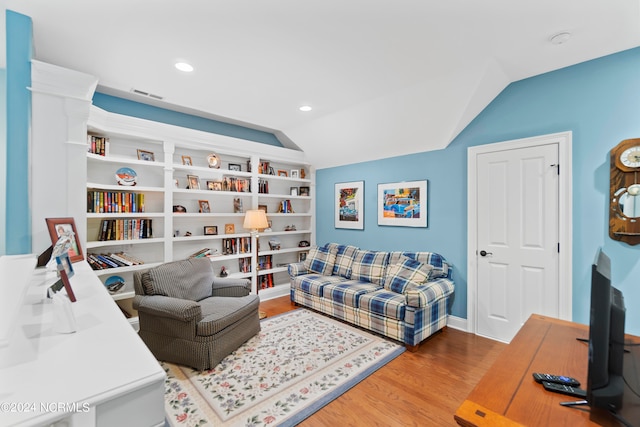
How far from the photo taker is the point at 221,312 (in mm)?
2512

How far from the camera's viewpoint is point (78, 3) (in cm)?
176

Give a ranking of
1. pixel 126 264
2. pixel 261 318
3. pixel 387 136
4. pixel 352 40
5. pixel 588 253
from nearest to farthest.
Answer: pixel 352 40
pixel 588 253
pixel 126 264
pixel 261 318
pixel 387 136

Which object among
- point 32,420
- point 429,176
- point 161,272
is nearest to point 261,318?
point 161,272

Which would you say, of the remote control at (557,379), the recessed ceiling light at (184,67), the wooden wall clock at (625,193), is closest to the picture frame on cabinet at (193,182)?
the recessed ceiling light at (184,67)

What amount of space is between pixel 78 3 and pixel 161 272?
82.1 inches

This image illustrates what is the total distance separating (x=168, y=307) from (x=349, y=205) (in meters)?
2.90

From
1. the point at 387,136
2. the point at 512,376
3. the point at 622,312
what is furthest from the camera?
the point at 387,136

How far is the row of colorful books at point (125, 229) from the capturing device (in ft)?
9.87

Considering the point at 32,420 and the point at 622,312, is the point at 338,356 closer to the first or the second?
the point at 622,312

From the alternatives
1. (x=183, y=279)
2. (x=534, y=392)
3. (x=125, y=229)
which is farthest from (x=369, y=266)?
(x=125, y=229)

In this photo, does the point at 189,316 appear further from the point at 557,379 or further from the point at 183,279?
the point at 557,379

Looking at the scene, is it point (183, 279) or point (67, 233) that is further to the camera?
point (183, 279)

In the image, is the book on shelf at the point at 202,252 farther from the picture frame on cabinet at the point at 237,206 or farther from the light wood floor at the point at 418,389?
the light wood floor at the point at 418,389

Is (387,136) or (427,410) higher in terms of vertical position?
(387,136)
